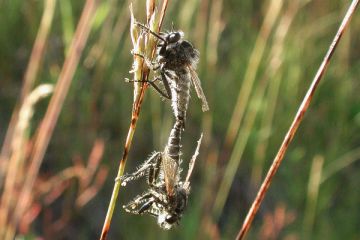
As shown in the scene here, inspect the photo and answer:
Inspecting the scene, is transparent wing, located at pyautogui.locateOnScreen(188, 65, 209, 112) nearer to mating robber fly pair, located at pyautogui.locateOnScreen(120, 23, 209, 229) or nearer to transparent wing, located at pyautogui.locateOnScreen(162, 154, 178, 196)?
mating robber fly pair, located at pyautogui.locateOnScreen(120, 23, 209, 229)

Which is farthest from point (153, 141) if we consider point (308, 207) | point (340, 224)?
point (340, 224)

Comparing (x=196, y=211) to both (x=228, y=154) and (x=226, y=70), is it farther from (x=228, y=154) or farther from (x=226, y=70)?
(x=226, y=70)

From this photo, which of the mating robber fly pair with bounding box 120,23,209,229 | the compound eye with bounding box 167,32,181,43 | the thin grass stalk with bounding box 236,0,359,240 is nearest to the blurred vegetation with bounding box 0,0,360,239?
the mating robber fly pair with bounding box 120,23,209,229

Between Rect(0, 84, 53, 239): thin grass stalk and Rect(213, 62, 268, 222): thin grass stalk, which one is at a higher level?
Rect(213, 62, 268, 222): thin grass stalk

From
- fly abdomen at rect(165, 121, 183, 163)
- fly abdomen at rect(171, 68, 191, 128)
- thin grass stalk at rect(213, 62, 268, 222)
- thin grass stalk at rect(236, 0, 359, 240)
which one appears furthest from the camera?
thin grass stalk at rect(213, 62, 268, 222)

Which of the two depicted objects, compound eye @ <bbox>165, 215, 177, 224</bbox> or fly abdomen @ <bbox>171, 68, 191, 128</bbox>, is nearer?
compound eye @ <bbox>165, 215, 177, 224</bbox>

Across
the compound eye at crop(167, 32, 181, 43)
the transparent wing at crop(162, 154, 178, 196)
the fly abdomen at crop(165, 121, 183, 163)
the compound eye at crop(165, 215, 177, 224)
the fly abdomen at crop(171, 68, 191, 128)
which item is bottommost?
the compound eye at crop(165, 215, 177, 224)

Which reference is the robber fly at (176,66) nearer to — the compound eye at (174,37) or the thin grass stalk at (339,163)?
the compound eye at (174,37)

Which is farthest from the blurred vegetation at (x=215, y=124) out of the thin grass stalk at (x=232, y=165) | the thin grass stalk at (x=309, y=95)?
the thin grass stalk at (x=309, y=95)
